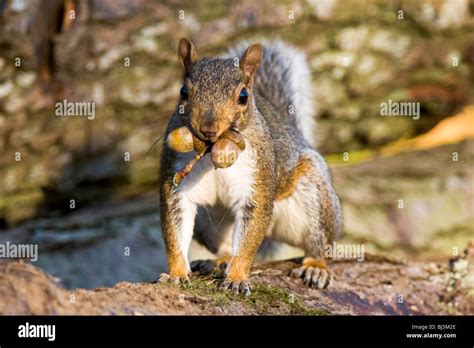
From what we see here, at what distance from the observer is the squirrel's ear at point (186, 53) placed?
3.25 metres

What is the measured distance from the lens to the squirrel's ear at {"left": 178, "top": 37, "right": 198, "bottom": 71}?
3.25 metres

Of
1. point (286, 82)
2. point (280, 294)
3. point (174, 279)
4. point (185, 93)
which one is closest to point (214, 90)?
point (185, 93)

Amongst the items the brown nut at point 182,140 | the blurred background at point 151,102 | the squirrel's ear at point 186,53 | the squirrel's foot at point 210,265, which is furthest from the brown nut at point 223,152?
the blurred background at point 151,102

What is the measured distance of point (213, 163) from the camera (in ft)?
9.84

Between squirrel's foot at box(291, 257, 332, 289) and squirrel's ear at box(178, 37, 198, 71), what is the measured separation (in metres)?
1.13

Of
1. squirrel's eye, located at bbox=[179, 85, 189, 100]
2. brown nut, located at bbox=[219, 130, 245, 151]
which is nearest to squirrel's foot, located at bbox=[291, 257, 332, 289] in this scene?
brown nut, located at bbox=[219, 130, 245, 151]

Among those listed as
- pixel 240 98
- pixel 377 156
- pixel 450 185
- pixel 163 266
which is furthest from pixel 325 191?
pixel 377 156

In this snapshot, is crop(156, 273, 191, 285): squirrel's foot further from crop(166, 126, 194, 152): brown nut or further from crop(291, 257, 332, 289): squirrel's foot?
crop(291, 257, 332, 289): squirrel's foot

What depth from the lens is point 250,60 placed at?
3246 millimetres

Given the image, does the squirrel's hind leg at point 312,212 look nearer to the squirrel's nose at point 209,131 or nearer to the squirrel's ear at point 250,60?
the squirrel's ear at point 250,60

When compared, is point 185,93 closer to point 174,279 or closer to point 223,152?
point 223,152
